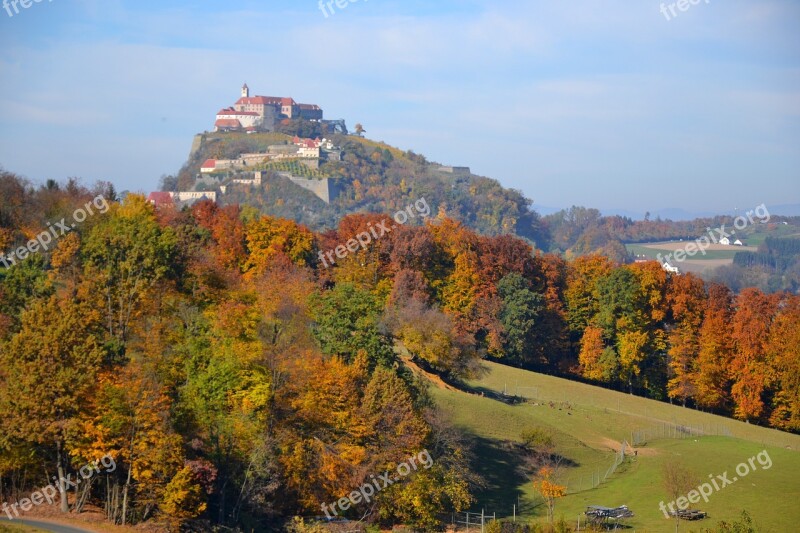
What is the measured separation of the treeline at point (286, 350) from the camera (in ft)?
97.9

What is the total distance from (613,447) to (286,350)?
67.0 feet

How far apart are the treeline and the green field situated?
306 centimetres

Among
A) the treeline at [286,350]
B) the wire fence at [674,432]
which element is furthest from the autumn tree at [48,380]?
the wire fence at [674,432]

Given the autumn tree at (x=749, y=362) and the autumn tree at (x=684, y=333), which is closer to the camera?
the autumn tree at (x=749, y=362)

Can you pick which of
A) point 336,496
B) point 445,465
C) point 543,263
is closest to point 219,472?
point 336,496

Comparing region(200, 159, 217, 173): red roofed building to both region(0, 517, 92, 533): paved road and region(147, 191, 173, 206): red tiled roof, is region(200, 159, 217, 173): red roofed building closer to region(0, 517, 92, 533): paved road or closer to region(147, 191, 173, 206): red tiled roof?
region(147, 191, 173, 206): red tiled roof

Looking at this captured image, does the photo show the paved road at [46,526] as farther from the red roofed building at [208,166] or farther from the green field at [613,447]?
the red roofed building at [208,166]

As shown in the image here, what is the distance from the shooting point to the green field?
38.3 m

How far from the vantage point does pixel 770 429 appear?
206 ft

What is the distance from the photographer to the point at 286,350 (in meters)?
38.2

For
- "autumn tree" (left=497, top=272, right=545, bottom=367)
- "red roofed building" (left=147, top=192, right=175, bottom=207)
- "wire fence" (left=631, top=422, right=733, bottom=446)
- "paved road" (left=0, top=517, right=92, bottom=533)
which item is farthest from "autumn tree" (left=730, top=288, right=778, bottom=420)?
"paved road" (left=0, top=517, right=92, bottom=533)

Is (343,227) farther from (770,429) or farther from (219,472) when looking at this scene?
(219,472)

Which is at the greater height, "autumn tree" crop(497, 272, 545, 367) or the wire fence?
"autumn tree" crop(497, 272, 545, 367)

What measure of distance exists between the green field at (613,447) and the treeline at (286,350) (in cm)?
306
